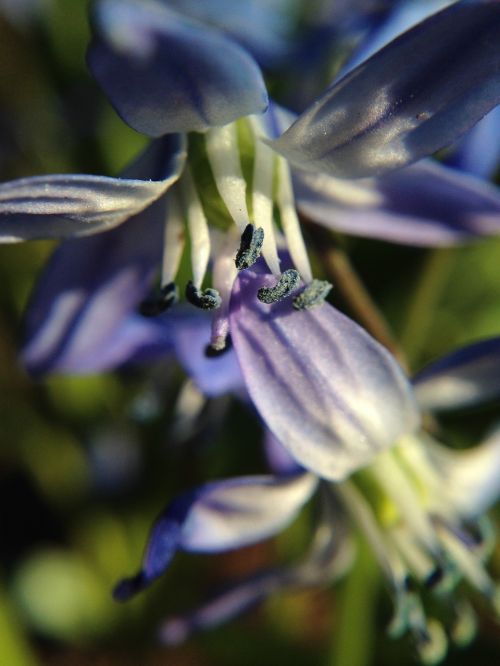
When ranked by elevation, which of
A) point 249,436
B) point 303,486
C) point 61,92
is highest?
point 61,92

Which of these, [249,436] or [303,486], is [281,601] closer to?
[249,436]

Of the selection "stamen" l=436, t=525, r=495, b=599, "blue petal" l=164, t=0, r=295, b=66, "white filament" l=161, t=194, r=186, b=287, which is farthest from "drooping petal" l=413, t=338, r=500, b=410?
"blue petal" l=164, t=0, r=295, b=66

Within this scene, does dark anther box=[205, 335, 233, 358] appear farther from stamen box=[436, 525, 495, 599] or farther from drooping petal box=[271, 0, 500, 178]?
stamen box=[436, 525, 495, 599]

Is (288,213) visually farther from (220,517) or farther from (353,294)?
(220,517)

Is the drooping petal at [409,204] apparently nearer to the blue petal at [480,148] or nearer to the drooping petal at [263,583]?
the blue petal at [480,148]

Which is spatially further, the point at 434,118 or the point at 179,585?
the point at 179,585

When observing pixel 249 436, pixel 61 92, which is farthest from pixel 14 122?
pixel 249 436
